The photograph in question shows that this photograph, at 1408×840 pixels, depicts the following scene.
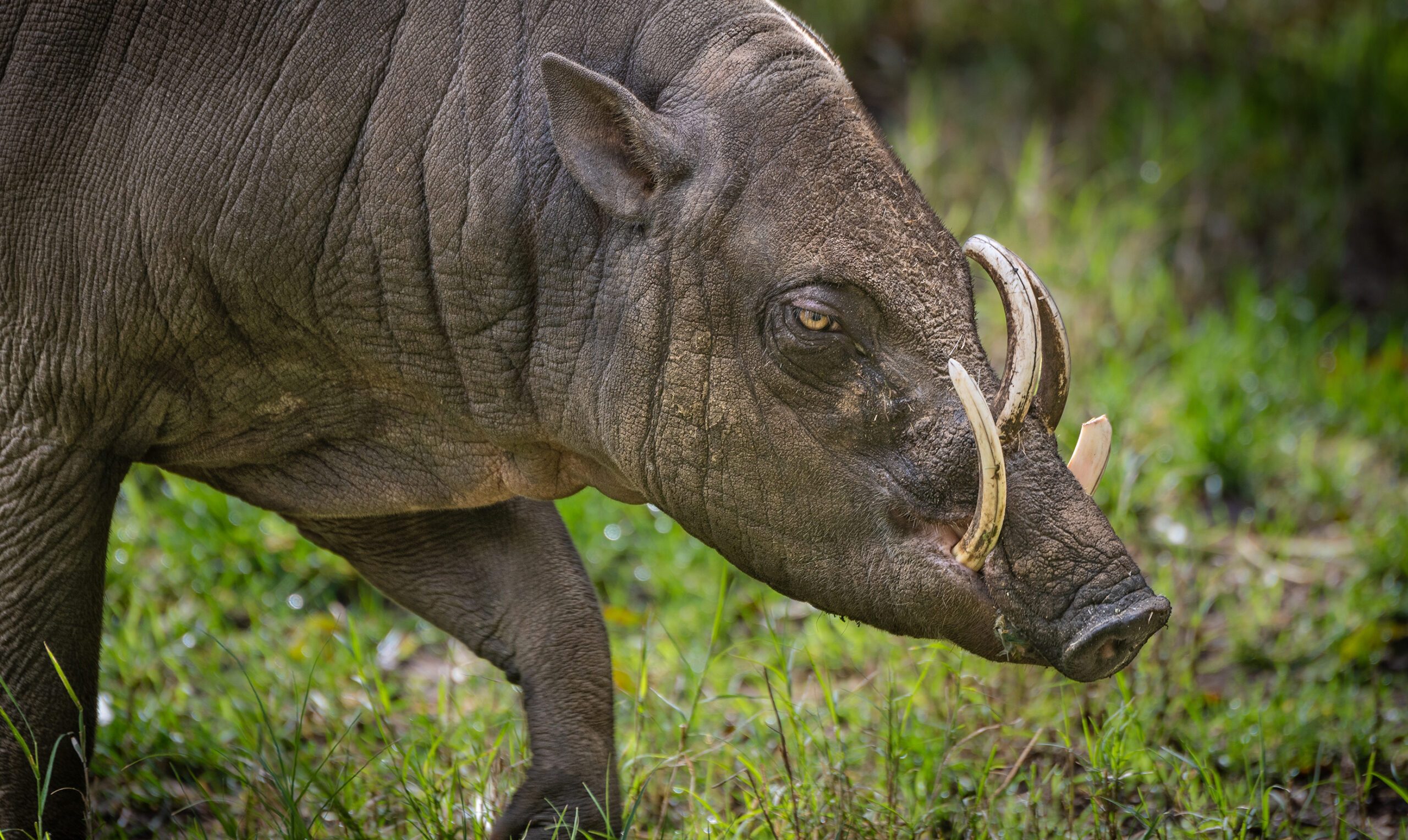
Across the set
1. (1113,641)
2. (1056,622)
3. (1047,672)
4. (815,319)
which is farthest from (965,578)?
(1047,672)

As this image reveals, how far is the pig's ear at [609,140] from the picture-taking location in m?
2.63

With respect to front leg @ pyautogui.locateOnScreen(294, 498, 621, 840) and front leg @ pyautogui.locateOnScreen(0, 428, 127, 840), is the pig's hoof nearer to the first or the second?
front leg @ pyautogui.locateOnScreen(294, 498, 621, 840)

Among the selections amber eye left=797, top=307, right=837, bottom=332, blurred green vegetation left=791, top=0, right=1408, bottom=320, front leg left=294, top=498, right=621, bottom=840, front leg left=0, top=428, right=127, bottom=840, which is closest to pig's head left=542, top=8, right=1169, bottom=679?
amber eye left=797, top=307, right=837, bottom=332

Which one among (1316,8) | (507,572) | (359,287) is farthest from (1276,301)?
(359,287)

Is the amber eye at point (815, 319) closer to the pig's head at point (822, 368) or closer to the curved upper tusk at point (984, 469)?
the pig's head at point (822, 368)

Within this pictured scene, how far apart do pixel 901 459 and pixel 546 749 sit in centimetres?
114

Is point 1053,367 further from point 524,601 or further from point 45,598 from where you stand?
point 45,598

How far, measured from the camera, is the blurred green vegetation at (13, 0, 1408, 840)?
3.39 m

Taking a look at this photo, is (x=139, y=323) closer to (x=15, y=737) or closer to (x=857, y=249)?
(x=15, y=737)

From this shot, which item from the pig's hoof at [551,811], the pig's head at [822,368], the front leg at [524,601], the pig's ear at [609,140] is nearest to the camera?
the pig's head at [822,368]

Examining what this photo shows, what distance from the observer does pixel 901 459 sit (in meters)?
2.59

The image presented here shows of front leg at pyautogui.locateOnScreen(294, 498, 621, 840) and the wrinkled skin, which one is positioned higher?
the wrinkled skin

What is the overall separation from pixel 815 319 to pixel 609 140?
0.52 meters

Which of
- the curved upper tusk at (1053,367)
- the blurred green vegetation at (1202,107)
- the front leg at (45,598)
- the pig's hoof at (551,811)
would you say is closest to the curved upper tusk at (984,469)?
the curved upper tusk at (1053,367)
